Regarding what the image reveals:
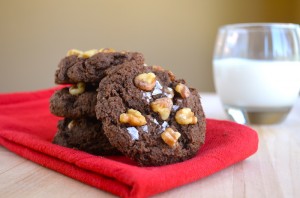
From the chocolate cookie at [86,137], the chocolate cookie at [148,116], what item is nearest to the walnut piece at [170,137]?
the chocolate cookie at [148,116]

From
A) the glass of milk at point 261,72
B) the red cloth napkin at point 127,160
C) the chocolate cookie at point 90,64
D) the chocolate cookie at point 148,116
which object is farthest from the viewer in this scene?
the glass of milk at point 261,72

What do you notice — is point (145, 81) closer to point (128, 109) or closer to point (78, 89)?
point (128, 109)

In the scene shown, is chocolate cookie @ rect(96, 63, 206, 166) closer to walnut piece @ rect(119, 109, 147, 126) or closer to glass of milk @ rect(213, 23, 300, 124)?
walnut piece @ rect(119, 109, 147, 126)

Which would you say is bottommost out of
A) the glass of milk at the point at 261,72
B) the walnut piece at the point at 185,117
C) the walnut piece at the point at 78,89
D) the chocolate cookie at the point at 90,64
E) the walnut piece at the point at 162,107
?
the glass of milk at the point at 261,72

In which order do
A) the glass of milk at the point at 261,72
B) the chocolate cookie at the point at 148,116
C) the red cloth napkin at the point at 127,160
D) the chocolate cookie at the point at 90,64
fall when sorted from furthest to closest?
the glass of milk at the point at 261,72
the chocolate cookie at the point at 90,64
the chocolate cookie at the point at 148,116
the red cloth napkin at the point at 127,160

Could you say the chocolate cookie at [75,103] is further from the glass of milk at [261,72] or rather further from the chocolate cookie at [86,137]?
the glass of milk at [261,72]

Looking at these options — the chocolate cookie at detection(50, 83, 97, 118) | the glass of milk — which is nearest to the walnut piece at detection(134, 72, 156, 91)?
the chocolate cookie at detection(50, 83, 97, 118)

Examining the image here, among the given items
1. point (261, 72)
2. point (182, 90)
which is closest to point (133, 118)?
point (182, 90)

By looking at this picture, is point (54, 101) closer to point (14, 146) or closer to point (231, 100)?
point (14, 146)
